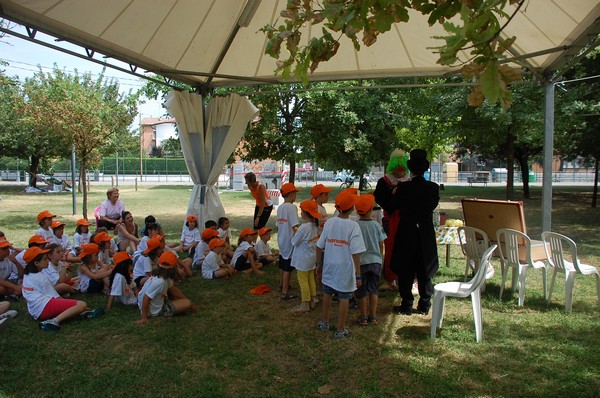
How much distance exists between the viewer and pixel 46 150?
29516 millimetres

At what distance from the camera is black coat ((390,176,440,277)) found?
17.8ft

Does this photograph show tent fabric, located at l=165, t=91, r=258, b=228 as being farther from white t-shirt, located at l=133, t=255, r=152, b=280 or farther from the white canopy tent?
white t-shirt, located at l=133, t=255, r=152, b=280

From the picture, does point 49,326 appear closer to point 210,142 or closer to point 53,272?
point 53,272

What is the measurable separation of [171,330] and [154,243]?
1.18 metres

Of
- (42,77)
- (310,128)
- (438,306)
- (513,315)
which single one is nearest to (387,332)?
(438,306)

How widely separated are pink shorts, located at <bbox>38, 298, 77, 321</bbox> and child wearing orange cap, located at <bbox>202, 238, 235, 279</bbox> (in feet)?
8.05

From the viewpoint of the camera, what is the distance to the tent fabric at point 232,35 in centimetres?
593

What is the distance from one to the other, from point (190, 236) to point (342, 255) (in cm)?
481

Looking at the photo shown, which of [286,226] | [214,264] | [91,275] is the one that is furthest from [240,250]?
[91,275]

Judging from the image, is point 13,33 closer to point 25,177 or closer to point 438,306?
point 438,306

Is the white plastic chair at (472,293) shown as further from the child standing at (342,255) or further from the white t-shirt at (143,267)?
the white t-shirt at (143,267)

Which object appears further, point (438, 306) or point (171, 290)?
point (171, 290)

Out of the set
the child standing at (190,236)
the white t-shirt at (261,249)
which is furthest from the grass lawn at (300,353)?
the child standing at (190,236)

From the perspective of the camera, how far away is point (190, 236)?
29.4 feet
